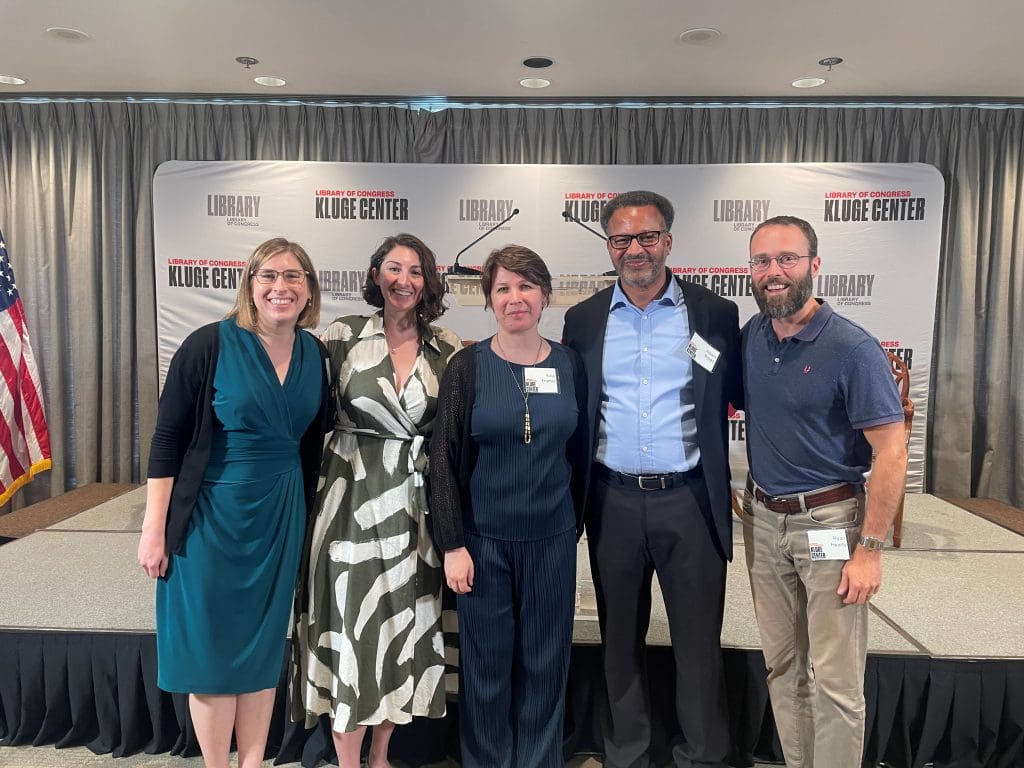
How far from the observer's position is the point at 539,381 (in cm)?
169

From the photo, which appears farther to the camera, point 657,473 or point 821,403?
point 657,473

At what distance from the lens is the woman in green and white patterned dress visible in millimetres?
1755

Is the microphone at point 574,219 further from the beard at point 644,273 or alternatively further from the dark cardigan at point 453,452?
the dark cardigan at point 453,452

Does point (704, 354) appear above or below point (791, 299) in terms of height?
below

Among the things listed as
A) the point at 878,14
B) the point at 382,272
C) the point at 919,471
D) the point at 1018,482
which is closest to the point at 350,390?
the point at 382,272

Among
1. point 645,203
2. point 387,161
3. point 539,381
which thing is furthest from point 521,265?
point 387,161

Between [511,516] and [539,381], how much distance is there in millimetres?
347

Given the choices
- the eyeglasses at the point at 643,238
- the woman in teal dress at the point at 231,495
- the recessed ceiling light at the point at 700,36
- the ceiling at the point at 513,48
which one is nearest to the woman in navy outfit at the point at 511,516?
the eyeglasses at the point at 643,238

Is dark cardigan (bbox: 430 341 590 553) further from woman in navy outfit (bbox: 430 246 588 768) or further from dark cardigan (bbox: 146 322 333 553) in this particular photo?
dark cardigan (bbox: 146 322 333 553)

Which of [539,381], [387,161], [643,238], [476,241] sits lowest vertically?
[539,381]

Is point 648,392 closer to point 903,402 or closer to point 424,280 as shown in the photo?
point 424,280

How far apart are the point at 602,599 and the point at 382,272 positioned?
110 centimetres

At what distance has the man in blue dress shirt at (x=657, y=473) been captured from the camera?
1787mm

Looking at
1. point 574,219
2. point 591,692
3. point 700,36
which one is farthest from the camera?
point 574,219
